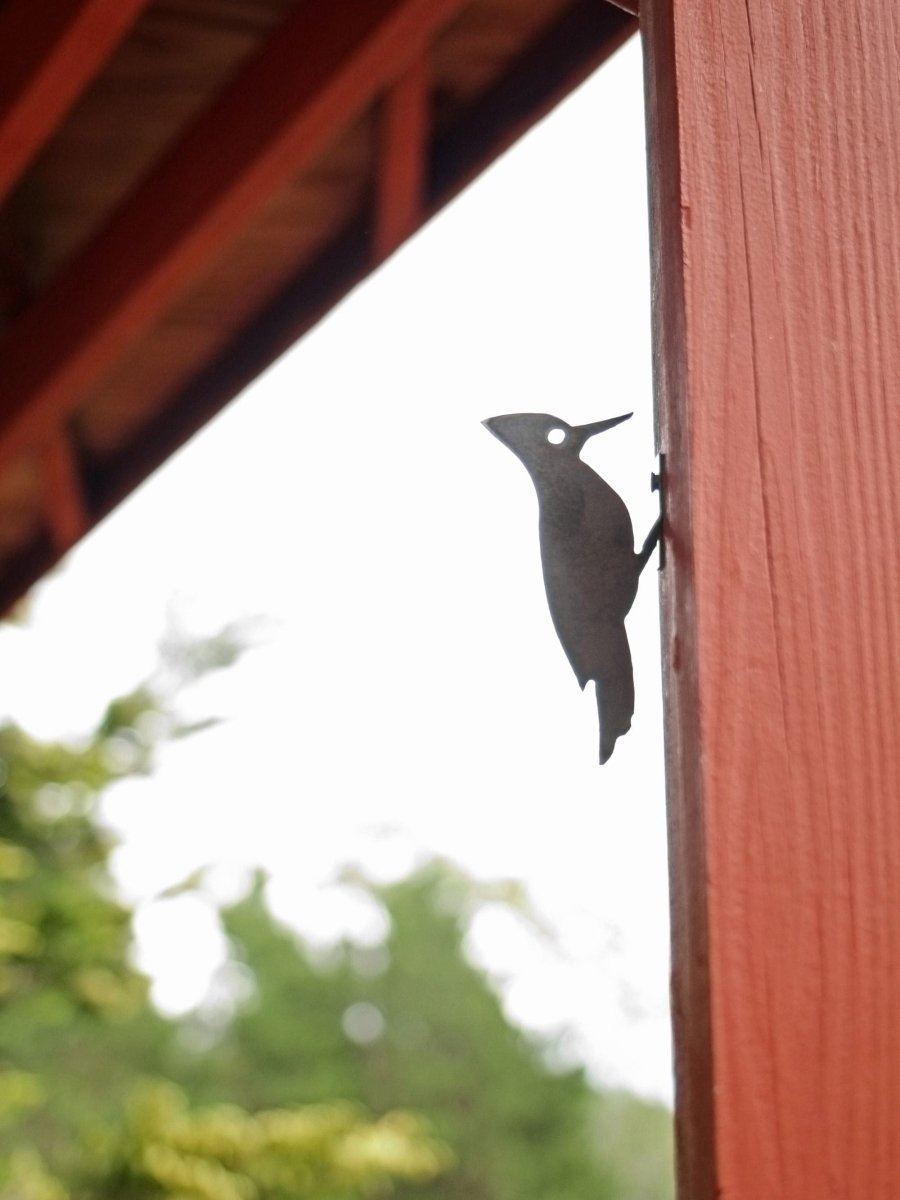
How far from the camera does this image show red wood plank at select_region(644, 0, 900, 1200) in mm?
295

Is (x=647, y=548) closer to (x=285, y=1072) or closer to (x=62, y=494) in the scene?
(x=62, y=494)

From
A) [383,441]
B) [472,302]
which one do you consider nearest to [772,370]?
[472,302]

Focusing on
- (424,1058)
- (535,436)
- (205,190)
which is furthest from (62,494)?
(424,1058)

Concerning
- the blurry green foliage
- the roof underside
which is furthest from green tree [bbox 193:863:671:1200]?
the roof underside

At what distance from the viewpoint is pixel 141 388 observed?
4.91ft

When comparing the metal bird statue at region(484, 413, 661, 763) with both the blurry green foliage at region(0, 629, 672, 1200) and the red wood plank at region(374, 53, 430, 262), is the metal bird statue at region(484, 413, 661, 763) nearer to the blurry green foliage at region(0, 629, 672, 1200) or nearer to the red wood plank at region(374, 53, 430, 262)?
the red wood plank at region(374, 53, 430, 262)

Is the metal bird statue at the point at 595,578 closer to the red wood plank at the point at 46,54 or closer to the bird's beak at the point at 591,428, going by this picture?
the bird's beak at the point at 591,428

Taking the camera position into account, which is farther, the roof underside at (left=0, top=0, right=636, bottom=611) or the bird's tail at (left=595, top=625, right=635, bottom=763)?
the roof underside at (left=0, top=0, right=636, bottom=611)

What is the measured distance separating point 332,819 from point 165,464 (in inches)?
143

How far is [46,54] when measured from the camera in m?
0.90

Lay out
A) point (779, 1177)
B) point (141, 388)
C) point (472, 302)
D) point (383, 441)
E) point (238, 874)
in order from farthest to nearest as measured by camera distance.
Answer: point (383, 441) → point (238, 874) → point (472, 302) → point (141, 388) → point (779, 1177)

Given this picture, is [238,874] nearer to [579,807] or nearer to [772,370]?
[579,807]

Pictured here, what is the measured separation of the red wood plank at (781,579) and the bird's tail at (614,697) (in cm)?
2

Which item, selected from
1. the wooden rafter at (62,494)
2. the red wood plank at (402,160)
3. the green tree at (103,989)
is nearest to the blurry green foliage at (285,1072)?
the green tree at (103,989)
